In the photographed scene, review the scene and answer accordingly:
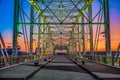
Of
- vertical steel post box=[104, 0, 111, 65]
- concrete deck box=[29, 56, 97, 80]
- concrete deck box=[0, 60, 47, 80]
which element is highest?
vertical steel post box=[104, 0, 111, 65]

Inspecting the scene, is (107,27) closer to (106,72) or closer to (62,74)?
(106,72)

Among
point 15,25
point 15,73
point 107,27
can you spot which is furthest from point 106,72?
point 15,25

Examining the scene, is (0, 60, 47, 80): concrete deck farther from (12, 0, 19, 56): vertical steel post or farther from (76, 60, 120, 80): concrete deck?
(12, 0, 19, 56): vertical steel post

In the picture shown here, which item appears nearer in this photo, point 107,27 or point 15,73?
point 15,73

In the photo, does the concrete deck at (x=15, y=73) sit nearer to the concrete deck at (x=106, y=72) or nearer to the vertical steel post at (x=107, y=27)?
the concrete deck at (x=106, y=72)

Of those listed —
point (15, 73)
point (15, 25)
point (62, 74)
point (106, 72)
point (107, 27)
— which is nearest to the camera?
point (15, 73)

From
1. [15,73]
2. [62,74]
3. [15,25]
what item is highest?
[15,25]

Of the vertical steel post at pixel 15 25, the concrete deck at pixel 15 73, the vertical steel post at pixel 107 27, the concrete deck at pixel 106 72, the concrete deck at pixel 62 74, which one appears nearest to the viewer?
the concrete deck at pixel 15 73

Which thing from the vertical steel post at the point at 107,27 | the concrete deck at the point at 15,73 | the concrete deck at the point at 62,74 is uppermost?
the vertical steel post at the point at 107,27

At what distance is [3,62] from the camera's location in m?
26.0

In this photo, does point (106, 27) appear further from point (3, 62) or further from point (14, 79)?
point (14, 79)

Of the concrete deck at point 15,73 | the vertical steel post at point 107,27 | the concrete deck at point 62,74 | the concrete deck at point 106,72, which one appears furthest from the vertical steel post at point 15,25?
the concrete deck at point 106,72

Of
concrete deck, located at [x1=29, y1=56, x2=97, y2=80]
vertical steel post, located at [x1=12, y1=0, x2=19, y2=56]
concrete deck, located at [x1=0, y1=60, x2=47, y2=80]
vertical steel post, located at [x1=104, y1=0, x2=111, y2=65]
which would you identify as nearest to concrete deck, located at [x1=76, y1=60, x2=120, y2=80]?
concrete deck, located at [x1=29, y1=56, x2=97, y2=80]

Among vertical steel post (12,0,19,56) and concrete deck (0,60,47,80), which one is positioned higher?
vertical steel post (12,0,19,56)
